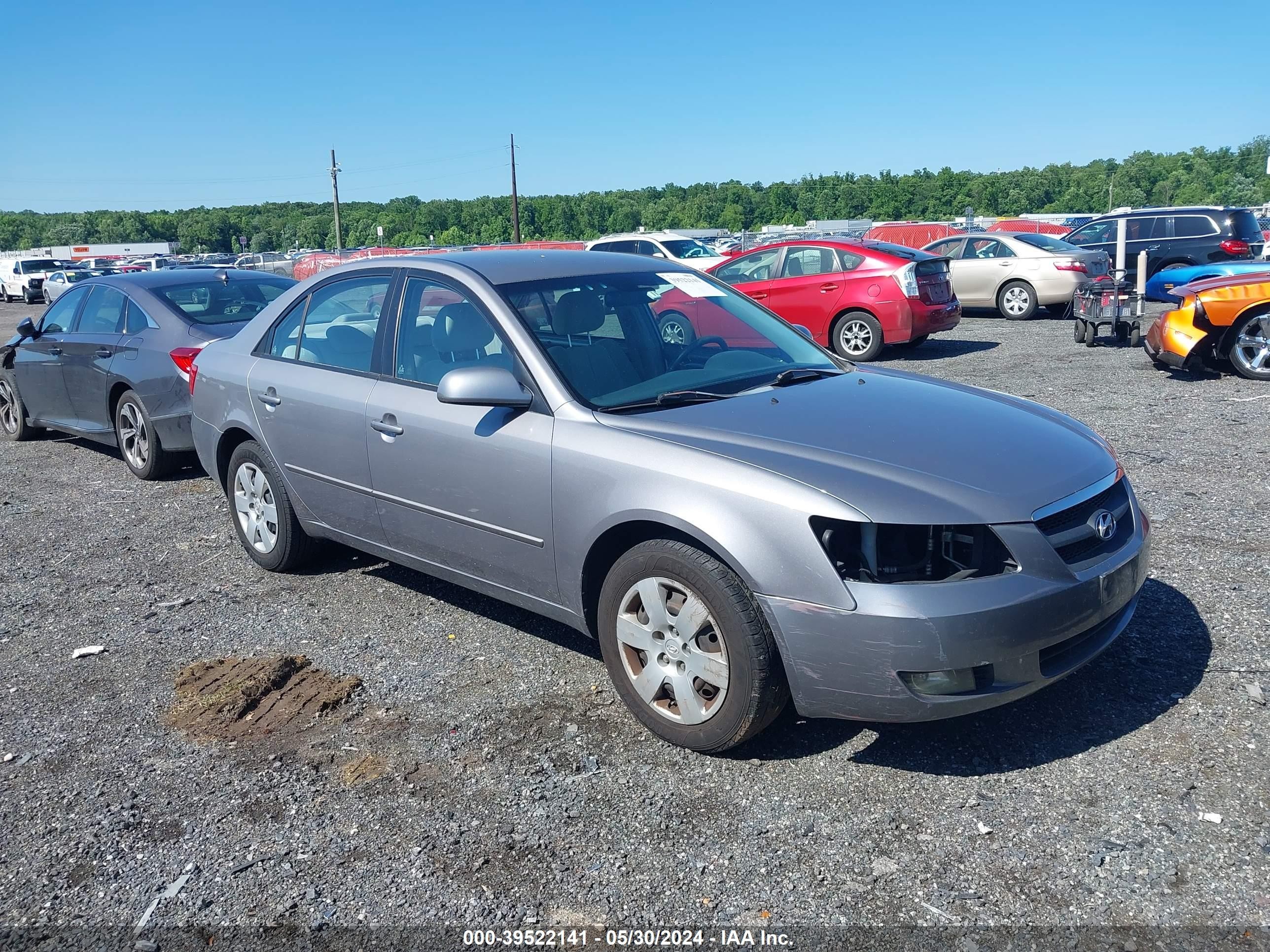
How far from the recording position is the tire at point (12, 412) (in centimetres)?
1009

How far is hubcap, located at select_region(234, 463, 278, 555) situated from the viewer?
18.3 ft

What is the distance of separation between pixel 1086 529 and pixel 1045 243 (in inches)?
602

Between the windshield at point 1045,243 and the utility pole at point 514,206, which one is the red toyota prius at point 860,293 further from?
the utility pole at point 514,206

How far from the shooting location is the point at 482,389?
156 inches

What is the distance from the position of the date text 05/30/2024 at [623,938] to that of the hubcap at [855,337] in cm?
1111

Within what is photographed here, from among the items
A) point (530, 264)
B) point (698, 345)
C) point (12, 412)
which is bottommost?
point (12, 412)

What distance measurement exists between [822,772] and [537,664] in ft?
4.64

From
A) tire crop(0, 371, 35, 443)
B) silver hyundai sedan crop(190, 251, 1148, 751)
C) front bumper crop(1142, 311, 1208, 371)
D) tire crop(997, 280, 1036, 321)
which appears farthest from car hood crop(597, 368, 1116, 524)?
tire crop(997, 280, 1036, 321)

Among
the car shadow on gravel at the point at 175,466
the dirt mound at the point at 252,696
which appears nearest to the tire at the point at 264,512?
the dirt mound at the point at 252,696

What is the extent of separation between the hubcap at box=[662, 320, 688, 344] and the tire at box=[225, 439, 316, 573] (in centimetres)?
213

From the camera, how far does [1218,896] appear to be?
280cm

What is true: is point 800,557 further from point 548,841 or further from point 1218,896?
point 1218,896

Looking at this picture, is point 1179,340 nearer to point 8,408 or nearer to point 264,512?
point 264,512

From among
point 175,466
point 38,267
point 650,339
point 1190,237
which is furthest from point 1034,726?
point 38,267
